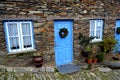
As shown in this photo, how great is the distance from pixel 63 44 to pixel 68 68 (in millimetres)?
1195

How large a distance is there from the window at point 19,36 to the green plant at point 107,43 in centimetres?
391

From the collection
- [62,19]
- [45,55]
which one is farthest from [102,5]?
[45,55]

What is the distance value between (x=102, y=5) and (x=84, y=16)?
1288 millimetres

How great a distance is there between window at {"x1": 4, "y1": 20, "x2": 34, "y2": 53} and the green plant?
3912 millimetres

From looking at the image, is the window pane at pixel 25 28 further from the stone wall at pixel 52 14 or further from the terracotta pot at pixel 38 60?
the terracotta pot at pixel 38 60

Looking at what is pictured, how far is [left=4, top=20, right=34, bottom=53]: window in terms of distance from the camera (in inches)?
200

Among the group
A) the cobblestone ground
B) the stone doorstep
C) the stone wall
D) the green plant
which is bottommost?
the cobblestone ground

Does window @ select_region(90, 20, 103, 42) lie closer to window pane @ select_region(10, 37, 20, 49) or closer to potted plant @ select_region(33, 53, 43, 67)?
potted plant @ select_region(33, 53, 43, 67)

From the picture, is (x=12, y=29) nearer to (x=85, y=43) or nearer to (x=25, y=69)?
(x=25, y=69)

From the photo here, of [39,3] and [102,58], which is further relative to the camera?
[102,58]

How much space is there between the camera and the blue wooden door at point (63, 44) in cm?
591

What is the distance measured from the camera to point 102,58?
266 inches

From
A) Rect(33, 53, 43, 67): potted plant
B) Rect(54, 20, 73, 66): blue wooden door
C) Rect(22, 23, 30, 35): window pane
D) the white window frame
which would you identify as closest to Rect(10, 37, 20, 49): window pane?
Rect(22, 23, 30, 35): window pane

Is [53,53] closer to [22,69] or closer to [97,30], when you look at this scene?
[22,69]
